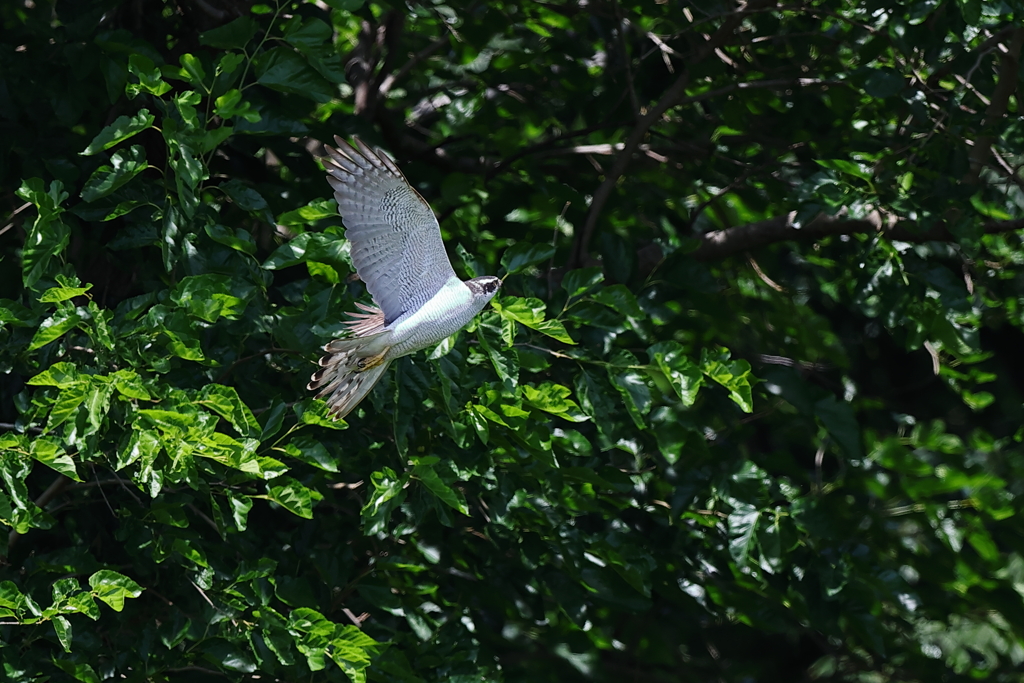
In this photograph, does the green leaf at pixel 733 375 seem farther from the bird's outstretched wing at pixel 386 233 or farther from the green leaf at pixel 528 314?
the bird's outstretched wing at pixel 386 233

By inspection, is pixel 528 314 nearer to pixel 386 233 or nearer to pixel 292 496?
pixel 386 233

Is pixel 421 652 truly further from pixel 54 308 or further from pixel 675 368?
pixel 54 308

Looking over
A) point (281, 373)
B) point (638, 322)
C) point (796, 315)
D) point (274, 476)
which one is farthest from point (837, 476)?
point (274, 476)

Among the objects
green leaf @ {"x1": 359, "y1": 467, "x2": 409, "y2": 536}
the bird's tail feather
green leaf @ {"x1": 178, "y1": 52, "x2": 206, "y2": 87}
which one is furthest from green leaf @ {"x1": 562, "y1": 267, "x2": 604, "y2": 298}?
green leaf @ {"x1": 178, "y1": 52, "x2": 206, "y2": 87}

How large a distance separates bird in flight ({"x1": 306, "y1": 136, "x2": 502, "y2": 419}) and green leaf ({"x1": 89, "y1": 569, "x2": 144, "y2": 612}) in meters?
0.58

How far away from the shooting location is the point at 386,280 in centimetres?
250

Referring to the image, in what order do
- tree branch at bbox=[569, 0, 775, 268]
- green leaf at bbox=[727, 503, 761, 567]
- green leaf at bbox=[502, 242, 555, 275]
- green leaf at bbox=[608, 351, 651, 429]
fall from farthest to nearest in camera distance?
tree branch at bbox=[569, 0, 775, 268]
green leaf at bbox=[727, 503, 761, 567]
green leaf at bbox=[608, 351, 651, 429]
green leaf at bbox=[502, 242, 555, 275]

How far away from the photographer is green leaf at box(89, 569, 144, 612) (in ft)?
7.97

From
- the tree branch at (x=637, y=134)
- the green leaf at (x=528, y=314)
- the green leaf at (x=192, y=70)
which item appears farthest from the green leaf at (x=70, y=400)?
the tree branch at (x=637, y=134)

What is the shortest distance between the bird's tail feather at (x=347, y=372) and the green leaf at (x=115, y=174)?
62 centimetres

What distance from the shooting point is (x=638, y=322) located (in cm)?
317

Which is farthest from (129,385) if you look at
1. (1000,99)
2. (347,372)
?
(1000,99)

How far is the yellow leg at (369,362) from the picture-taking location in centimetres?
246

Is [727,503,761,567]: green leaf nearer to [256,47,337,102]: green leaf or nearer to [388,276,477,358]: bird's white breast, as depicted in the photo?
[388,276,477,358]: bird's white breast
